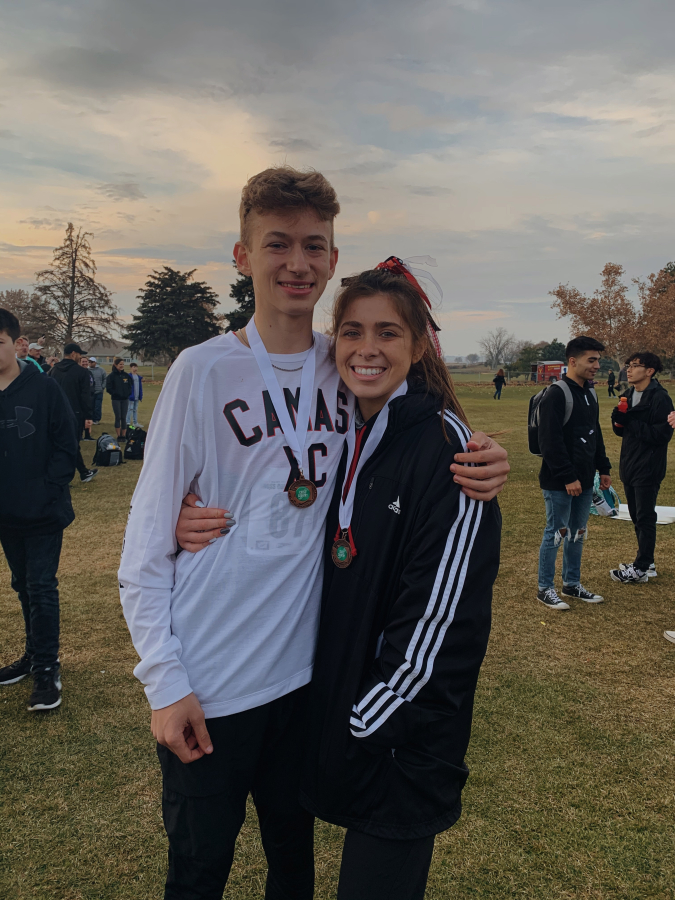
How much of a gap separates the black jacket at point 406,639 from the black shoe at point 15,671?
3.28m

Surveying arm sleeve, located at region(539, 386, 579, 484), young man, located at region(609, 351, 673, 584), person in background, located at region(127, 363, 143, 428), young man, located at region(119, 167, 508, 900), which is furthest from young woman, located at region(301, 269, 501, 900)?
person in background, located at region(127, 363, 143, 428)

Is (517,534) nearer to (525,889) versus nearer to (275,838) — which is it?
(525,889)

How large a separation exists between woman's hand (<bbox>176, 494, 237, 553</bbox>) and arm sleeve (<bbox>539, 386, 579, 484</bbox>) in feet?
13.6

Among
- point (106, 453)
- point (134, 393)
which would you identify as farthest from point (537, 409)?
point (134, 393)

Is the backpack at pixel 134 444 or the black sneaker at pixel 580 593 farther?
the backpack at pixel 134 444

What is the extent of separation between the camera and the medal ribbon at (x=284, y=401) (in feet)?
5.83

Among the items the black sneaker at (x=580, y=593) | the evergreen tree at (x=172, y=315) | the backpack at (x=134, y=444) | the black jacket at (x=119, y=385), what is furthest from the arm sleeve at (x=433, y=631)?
the evergreen tree at (x=172, y=315)

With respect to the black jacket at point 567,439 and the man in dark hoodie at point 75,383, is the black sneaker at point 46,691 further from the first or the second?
the man in dark hoodie at point 75,383

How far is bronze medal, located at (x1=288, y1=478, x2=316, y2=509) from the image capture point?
175 centimetres

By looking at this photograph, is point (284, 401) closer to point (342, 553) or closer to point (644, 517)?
point (342, 553)

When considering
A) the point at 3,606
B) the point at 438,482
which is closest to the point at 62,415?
the point at 3,606

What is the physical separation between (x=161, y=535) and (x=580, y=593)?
16.5 ft

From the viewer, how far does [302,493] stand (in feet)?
5.79

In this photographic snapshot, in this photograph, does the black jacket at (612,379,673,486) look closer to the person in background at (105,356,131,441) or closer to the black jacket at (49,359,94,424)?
the black jacket at (49,359,94,424)
